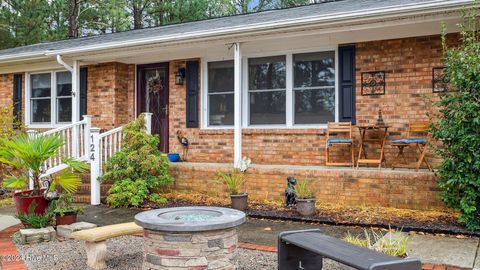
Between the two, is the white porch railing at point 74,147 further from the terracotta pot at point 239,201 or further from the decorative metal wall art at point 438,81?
the decorative metal wall art at point 438,81

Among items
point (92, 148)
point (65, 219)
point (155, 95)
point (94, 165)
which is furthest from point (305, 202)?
point (155, 95)

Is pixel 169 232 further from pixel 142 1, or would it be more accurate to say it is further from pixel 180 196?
pixel 142 1

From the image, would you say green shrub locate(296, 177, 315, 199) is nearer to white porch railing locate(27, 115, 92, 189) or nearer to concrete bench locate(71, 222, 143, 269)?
concrete bench locate(71, 222, 143, 269)

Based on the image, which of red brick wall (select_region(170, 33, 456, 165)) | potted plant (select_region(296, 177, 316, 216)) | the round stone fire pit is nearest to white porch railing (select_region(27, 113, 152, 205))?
red brick wall (select_region(170, 33, 456, 165))

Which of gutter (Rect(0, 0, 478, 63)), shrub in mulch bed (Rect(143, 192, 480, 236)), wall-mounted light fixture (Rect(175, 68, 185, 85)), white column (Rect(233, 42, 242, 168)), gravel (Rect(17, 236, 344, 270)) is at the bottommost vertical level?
gravel (Rect(17, 236, 344, 270))

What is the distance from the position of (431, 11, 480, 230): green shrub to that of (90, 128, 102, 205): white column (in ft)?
18.8

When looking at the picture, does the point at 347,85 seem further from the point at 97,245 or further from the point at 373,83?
the point at 97,245

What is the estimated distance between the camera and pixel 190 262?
3605 millimetres

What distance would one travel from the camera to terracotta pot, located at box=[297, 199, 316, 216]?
6.53 meters

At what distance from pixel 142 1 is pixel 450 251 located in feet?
66.4

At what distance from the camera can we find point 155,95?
10492 mm

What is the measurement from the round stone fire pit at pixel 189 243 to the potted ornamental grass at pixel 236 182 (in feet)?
10.5

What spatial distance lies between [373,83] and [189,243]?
18.1 feet

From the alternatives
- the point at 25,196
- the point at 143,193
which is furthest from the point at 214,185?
the point at 25,196
